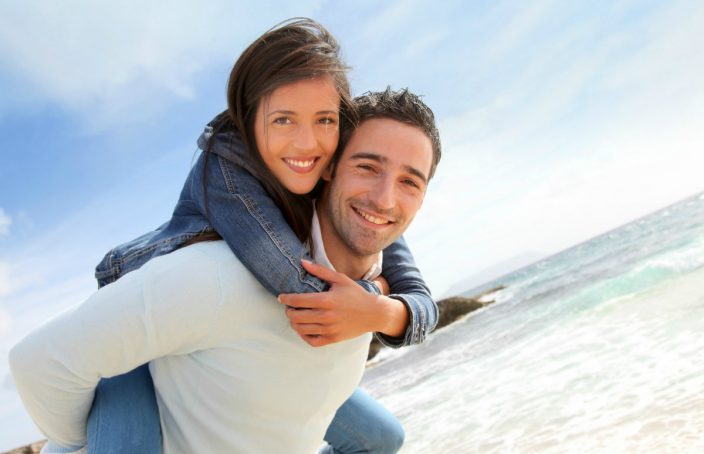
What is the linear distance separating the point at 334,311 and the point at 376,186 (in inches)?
29.6

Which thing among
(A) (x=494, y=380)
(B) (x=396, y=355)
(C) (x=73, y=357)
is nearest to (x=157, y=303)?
(C) (x=73, y=357)

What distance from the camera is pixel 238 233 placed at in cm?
228

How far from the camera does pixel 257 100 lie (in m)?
2.59

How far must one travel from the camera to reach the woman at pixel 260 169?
7.72 ft

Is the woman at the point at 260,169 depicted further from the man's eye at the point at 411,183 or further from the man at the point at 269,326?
the man's eye at the point at 411,183

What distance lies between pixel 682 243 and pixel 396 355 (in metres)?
12.7

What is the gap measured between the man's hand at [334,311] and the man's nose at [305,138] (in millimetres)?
597

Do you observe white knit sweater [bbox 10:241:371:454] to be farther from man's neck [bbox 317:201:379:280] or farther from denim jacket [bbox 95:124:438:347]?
man's neck [bbox 317:201:379:280]

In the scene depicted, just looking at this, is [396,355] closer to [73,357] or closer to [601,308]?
[601,308]

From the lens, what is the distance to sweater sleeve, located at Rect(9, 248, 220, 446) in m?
1.95

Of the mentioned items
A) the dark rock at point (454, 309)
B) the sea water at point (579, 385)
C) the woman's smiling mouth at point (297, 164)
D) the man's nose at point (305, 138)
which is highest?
the man's nose at point (305, 138)

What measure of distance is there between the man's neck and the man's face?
0.03ft

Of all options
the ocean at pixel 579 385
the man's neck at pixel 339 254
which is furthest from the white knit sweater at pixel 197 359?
the ocean at pixel 579 385

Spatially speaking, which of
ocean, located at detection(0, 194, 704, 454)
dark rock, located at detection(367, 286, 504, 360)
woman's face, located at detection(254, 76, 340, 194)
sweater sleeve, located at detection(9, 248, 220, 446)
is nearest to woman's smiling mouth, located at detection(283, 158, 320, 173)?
woman's face, located at detection(254, 76, 340, 194)
